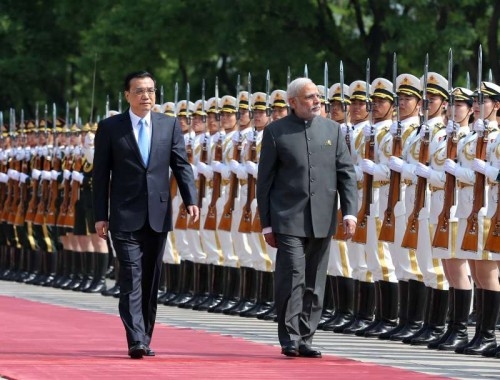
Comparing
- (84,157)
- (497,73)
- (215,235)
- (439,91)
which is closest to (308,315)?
(439,91)

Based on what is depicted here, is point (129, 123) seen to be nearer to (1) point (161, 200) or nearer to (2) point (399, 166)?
(1) point (161, 200)

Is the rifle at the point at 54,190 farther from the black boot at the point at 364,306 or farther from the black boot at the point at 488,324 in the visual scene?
the black boot at the point at 488,324

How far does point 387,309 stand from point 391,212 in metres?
0.82

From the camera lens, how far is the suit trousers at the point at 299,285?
12.6 m

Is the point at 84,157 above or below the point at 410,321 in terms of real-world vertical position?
above

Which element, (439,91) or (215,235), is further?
(215,235)

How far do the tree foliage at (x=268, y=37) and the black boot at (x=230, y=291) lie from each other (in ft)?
35.1

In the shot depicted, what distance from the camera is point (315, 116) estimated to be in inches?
505

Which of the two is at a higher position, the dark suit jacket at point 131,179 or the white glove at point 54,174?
the white glove at point 54,174

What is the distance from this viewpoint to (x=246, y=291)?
1864 centimetres

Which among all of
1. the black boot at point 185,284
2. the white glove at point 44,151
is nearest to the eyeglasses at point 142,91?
the black boot at point 185,284

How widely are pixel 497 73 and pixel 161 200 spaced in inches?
764

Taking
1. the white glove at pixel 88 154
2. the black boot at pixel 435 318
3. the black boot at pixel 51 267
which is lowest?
the black boot at pixel 435 318

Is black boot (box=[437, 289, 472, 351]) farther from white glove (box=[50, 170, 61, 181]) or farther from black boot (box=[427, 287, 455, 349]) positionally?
white glove (box=[50, 170, 61, 181])
